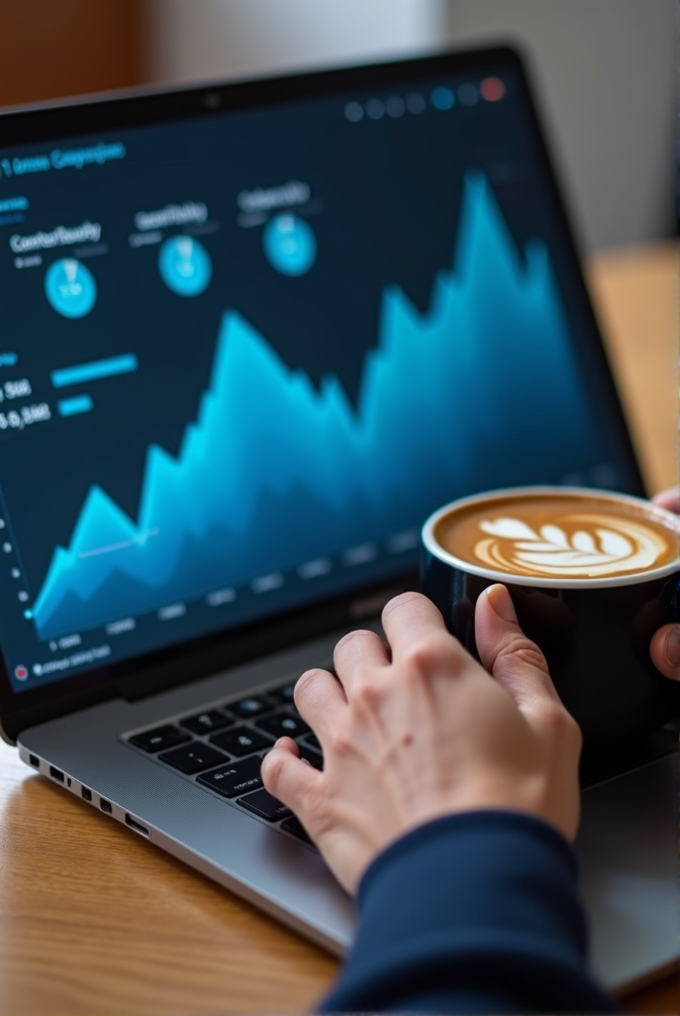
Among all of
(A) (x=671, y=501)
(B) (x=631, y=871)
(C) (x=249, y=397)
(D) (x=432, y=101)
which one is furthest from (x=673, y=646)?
(D) (x=432, y=101)

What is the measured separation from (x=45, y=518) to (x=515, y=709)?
299 mm

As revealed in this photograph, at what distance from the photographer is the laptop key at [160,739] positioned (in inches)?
25.5

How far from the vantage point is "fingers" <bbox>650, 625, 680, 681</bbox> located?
0.58m

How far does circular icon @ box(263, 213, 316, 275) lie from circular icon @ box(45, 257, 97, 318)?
131 mm

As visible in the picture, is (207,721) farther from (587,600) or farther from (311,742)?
(587,600)

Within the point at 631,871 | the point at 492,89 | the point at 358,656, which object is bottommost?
the point at 631,871

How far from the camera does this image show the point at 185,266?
2.48ft

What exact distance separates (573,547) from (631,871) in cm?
17

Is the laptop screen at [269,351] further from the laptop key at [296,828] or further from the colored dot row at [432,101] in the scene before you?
the laptop key at [296,828]

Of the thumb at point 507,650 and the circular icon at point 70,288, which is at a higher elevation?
the circular icon at point 70,288

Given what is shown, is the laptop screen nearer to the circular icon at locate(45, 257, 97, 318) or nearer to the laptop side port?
the circular icon at locate(45, 257, 97, 318)

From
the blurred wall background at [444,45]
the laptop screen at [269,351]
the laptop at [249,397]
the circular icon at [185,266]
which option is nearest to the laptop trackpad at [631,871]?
the laptop at [249,397]

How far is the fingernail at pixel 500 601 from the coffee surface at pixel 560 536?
0.03m

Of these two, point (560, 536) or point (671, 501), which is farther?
point (671, 501)
